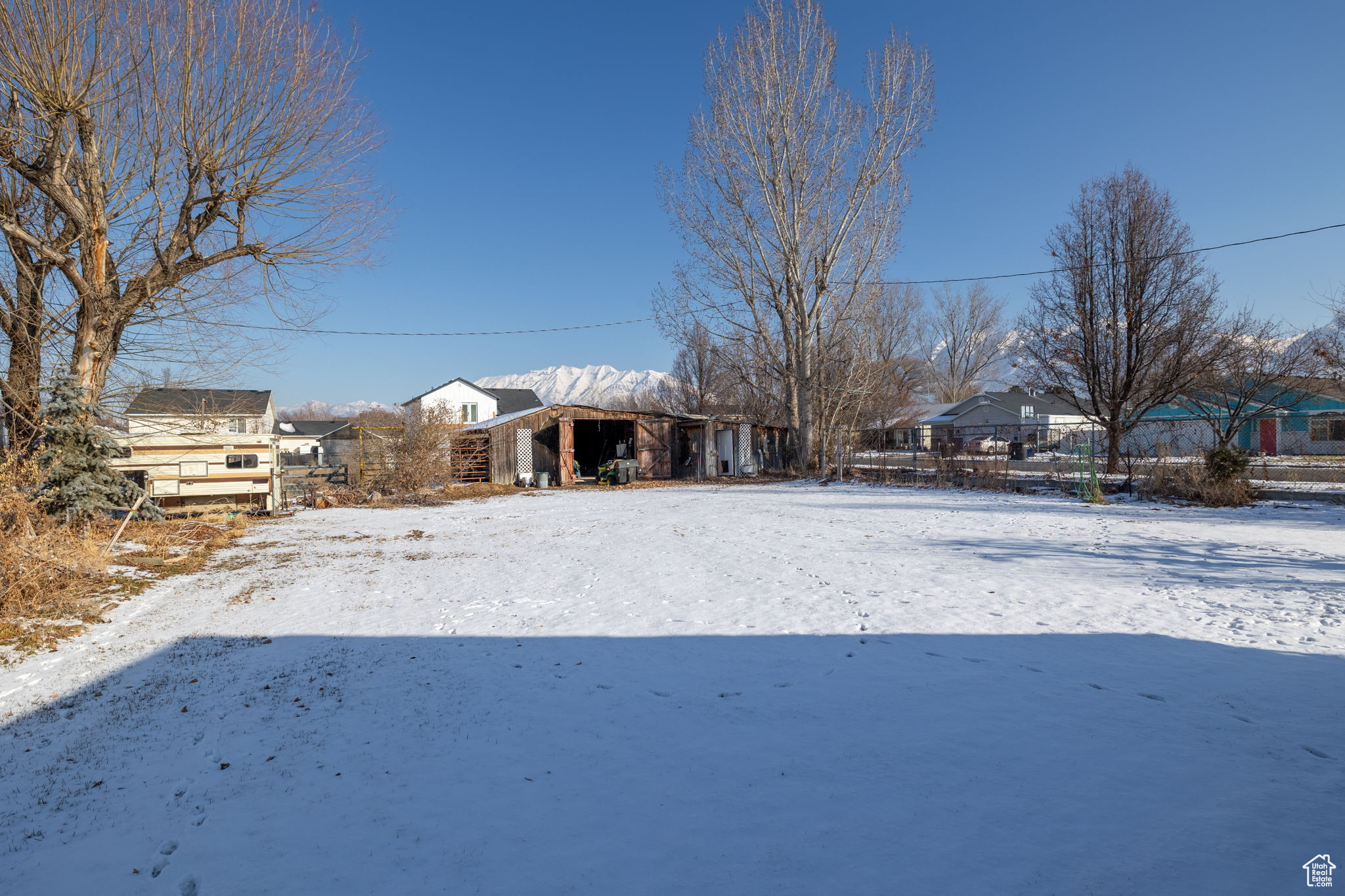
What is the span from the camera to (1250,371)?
15.7 metres

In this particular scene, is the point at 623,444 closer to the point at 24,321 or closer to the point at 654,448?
the point at 654,448

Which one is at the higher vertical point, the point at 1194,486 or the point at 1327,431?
the point at 1327,431

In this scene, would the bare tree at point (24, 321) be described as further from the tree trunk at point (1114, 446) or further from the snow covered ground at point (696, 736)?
the tree trunk at point (1114, 446)

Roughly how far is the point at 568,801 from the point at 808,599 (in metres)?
3.86

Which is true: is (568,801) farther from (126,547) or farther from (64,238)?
(64,238)

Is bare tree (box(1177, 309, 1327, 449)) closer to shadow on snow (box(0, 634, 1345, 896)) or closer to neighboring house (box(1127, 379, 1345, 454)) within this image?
neighboring house (box(1127, 379, 1345, 454))

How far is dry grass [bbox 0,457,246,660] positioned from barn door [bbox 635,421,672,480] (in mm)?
17814

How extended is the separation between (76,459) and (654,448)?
1878cm

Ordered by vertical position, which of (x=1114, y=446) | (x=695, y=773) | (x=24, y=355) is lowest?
(x=695, y=773)

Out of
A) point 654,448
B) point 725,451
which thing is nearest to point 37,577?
point 654,448

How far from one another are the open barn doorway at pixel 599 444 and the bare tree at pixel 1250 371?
706 inches

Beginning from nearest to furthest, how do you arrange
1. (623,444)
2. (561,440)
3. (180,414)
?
(180,414), (561,440), (623,444)

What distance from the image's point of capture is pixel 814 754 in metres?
3.24

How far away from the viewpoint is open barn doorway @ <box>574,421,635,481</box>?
25812 mm
